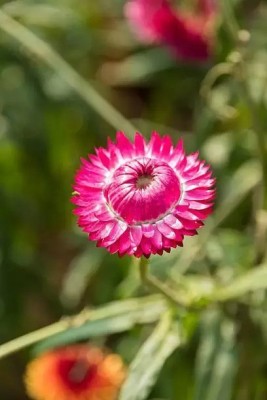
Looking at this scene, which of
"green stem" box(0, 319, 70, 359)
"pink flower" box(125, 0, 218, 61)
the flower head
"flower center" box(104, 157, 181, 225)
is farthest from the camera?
"pink flower" box(125, 0, 218, 61)

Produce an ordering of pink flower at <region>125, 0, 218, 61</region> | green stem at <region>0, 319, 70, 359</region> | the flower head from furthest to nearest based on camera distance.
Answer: pink flower at <region>125, 0, 218, 61</region> → the flower head → green stem at <region>0, 319, 70, 359</region>

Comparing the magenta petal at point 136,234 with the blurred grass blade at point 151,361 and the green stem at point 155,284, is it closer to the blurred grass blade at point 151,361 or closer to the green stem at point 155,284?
the green stem at point 155,284

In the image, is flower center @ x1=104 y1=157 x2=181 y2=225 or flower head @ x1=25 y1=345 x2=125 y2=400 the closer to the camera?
flower center @ x1=104 y1=157 x2=181 y2=225

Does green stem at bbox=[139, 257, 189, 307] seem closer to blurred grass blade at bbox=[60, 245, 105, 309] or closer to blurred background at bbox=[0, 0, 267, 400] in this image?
blurred background at bbox=[0, 0, 267, 400]

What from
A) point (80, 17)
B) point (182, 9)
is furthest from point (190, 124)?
point (182, 9)

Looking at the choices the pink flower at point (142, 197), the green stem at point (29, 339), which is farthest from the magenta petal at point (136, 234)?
the green stem at point (29, 339)

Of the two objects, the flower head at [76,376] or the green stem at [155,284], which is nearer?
the green stem at [155,284]

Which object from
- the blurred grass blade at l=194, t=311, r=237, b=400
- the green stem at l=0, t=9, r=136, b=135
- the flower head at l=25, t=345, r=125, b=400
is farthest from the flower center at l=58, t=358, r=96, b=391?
the green stem at l=0, t=9, r=136, b=135
